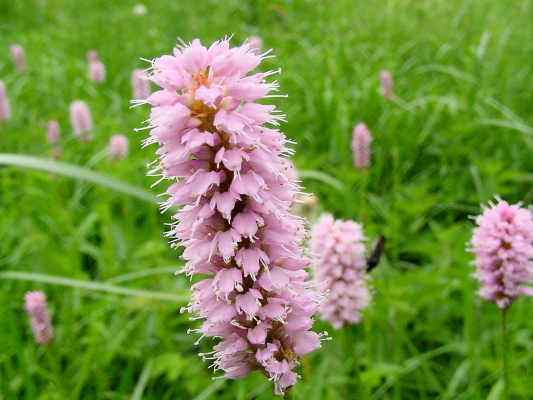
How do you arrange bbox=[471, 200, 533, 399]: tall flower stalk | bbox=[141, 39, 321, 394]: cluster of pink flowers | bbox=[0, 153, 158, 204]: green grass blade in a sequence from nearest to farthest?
bbox=[141, 39, 321, 394]: cluster of pink flowers < bbox=[0, 153, 158, 204]: green grass blade < bbox=[471, 200, 533, 399]: tall flower stalk

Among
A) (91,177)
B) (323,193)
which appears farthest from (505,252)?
(323,193)

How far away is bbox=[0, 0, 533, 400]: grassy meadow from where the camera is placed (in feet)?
10.9

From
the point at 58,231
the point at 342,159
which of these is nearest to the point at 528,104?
the point at 342,159

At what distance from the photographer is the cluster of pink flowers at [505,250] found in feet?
8.06

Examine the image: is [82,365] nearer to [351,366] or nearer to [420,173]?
[351,366]

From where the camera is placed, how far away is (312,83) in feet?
20.9

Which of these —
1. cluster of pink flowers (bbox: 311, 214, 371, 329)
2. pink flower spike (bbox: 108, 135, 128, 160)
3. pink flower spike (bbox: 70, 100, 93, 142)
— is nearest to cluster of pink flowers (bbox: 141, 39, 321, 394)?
cluster of pink flowers (bbox: 311, 214, 371, 329)

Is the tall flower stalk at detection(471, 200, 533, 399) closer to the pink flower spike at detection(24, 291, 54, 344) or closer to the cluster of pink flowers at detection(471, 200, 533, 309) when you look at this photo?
the cluster of pink flowers at detection(471, 200, 533, 309)

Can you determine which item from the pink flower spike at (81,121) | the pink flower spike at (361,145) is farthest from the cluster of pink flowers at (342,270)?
the pink flower spike at (81,121)

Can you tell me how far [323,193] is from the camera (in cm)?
504

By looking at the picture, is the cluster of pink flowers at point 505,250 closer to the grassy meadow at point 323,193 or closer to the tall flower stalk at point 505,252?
the tall flower stalk at point 505,252

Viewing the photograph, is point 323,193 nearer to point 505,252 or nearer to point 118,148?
point 118,148

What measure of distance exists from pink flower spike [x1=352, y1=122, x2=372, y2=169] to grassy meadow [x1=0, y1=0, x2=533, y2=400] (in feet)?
0.76

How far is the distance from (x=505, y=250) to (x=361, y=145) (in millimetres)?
1465
